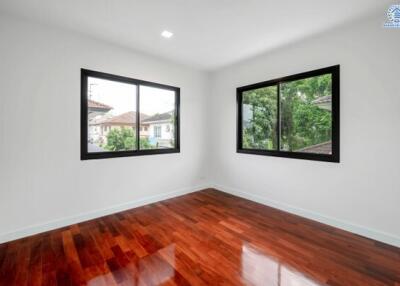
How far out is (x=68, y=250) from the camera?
84.8 inches

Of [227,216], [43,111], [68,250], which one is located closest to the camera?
[68,250]

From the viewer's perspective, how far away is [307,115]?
119 inches

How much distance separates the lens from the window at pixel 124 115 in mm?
2922

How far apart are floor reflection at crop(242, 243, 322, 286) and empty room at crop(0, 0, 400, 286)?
0.05 feet

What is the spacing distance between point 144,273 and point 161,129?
2522mm

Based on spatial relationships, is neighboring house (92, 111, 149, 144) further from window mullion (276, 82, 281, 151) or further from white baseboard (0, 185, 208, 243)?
window mullion (276, 82, 281, 151)

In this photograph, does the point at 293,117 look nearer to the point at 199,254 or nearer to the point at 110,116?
the point at 199,254

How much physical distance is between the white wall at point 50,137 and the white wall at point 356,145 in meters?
2.53

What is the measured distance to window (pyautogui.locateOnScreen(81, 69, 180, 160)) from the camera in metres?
2.92

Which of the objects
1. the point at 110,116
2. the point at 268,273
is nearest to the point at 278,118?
the point at 268,273

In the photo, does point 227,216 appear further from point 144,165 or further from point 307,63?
point 307,63

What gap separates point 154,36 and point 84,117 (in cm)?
157

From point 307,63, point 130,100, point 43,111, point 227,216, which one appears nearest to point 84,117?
point 43,111

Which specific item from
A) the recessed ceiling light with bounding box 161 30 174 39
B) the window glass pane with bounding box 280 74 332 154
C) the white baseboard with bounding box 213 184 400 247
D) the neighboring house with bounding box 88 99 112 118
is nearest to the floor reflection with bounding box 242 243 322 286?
the white baseboard with bounding box 213 184 400 247
